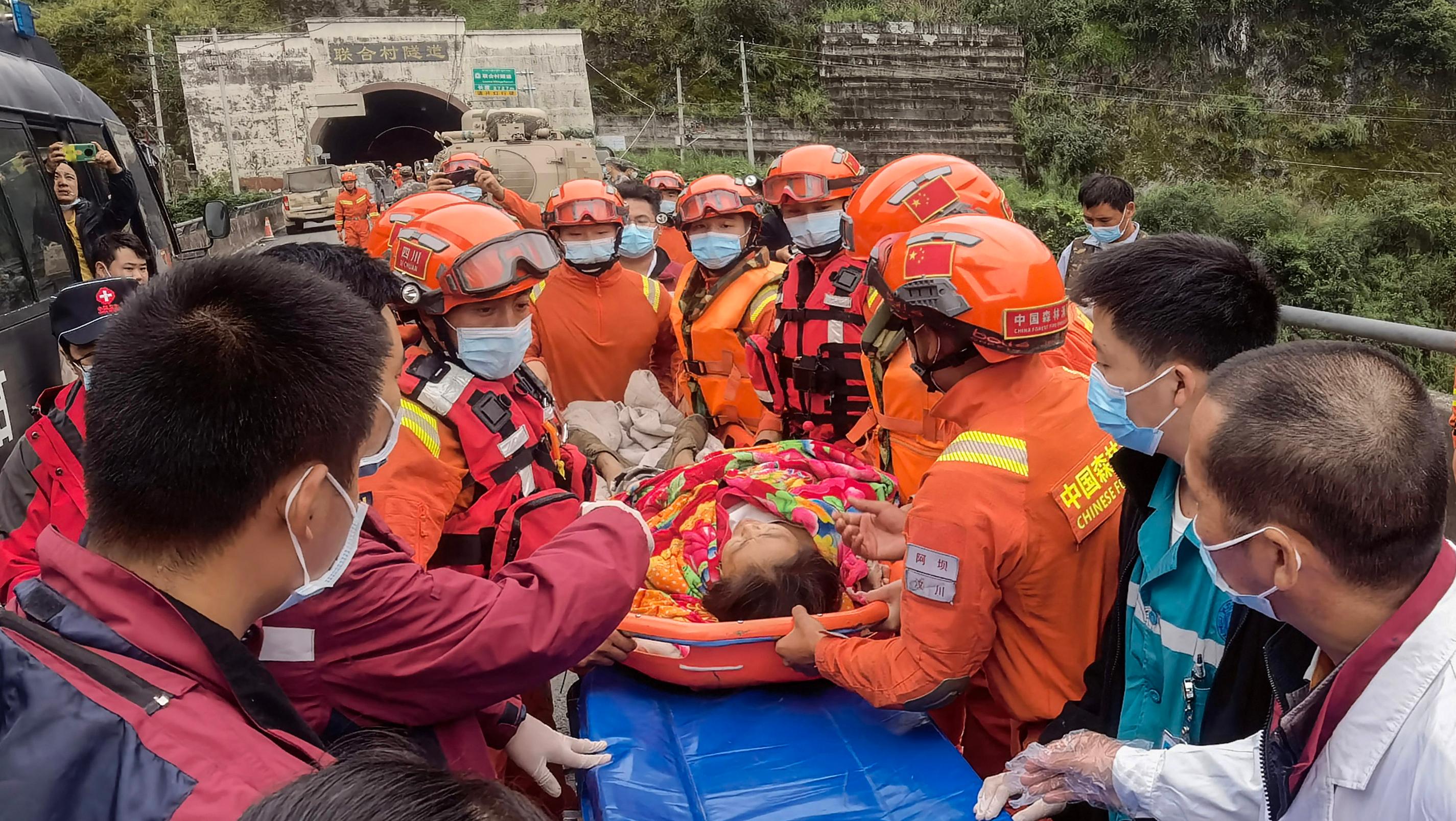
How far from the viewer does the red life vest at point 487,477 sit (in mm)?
2816

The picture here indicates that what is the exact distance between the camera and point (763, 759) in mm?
2340

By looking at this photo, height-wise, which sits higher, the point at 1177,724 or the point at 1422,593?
the point at 1422,593

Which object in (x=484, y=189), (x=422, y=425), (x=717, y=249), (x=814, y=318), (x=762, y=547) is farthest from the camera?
(x=484, y=189)

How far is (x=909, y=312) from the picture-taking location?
8.07ft

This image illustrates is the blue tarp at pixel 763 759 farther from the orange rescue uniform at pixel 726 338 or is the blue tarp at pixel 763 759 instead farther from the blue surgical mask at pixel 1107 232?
the blue surgical mask at pixel 1107 232

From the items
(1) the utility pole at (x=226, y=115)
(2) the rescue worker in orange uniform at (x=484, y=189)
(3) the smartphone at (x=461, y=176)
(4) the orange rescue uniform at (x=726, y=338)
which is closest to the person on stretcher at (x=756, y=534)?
(4) the orange rescue uniform at (x=726, y=338)

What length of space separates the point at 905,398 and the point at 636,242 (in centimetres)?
423

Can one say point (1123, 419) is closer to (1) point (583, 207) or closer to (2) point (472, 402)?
(2) point (472, 402)

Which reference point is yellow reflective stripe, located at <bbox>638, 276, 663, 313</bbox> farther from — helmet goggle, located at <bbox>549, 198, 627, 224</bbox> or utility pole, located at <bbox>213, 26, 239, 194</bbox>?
utility pole, located at <bbox>213, 26, 239, 194</bbox>

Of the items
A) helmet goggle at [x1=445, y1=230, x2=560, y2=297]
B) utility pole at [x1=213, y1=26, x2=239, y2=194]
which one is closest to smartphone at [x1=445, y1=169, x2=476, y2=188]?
helmet goggle at [x1=445, y1=230, x2=560, y2=297]

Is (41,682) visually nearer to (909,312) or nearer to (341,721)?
(341,721)

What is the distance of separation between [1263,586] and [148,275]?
6.65m

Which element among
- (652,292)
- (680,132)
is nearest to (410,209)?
(652,292)

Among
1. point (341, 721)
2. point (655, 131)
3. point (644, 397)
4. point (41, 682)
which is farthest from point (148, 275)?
point (655, 131)
